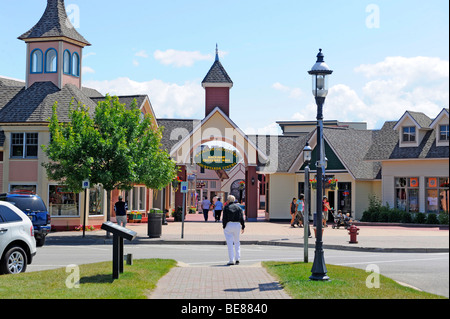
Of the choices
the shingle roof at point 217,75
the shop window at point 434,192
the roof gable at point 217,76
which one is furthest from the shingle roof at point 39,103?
the shop window at point 434,192

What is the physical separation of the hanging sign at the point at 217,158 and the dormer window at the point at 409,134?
11.8 m

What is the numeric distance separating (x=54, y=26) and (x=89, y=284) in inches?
1076

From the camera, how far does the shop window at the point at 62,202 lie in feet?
107

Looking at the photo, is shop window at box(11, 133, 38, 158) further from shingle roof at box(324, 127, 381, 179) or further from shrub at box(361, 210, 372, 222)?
shrub at box(361, 210, 372, 222)

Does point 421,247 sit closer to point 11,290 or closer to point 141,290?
point 141,290

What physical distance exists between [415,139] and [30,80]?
23.8m

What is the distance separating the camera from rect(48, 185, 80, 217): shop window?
32.7 meters

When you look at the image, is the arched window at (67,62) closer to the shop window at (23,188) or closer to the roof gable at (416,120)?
the shop window at (23,188)

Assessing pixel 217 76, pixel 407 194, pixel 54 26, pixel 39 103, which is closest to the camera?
pixel 39 103

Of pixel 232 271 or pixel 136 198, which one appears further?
pixel 136 198

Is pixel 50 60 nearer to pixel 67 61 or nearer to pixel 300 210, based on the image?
pixel 67 61

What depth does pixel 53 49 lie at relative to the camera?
35875 mm

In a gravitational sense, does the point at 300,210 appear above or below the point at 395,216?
above

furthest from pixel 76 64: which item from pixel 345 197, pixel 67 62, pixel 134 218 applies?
pixel 345 197
